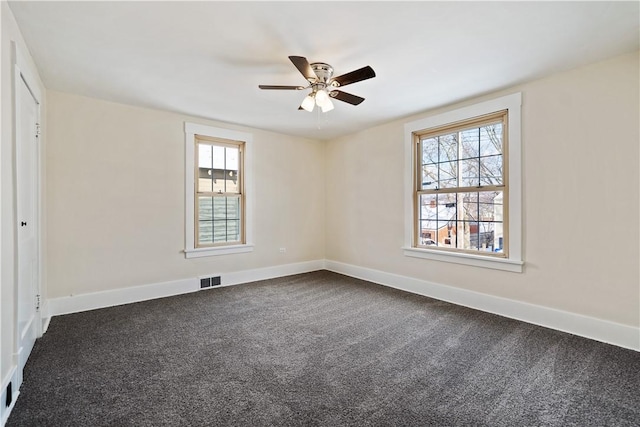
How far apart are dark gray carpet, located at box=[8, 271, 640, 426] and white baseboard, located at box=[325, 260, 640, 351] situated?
0.11m

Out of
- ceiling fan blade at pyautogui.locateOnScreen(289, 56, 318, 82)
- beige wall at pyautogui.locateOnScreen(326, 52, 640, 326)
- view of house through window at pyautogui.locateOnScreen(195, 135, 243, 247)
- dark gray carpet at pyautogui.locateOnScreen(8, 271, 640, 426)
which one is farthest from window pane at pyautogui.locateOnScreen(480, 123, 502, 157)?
view of house through window at pyautogui.locateOnScreen(195, 135, 243, 247)

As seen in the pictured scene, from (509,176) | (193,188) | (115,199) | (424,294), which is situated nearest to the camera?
(509,176)

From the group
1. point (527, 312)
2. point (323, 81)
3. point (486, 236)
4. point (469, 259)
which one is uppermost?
point (323, 81)

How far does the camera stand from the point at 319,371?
226cm

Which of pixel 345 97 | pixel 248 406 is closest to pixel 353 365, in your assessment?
pixel 248 406

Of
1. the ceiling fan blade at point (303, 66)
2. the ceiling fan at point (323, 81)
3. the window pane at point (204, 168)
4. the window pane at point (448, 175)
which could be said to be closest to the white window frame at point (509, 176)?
the window pane at point (448, 175)

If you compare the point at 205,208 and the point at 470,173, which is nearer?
the point at 470,173

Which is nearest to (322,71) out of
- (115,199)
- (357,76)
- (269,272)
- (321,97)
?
(321,97)

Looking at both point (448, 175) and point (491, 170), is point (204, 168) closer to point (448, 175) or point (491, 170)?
point (448, 175)

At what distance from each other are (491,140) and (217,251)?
3.91m

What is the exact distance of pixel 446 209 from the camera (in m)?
4.02

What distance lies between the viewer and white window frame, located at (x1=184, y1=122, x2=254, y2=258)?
4281 millimetres

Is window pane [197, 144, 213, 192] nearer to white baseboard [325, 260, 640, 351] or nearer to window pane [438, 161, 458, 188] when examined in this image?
white baseboard [325, 260, 640, 351]

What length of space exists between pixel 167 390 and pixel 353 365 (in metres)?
1.30
